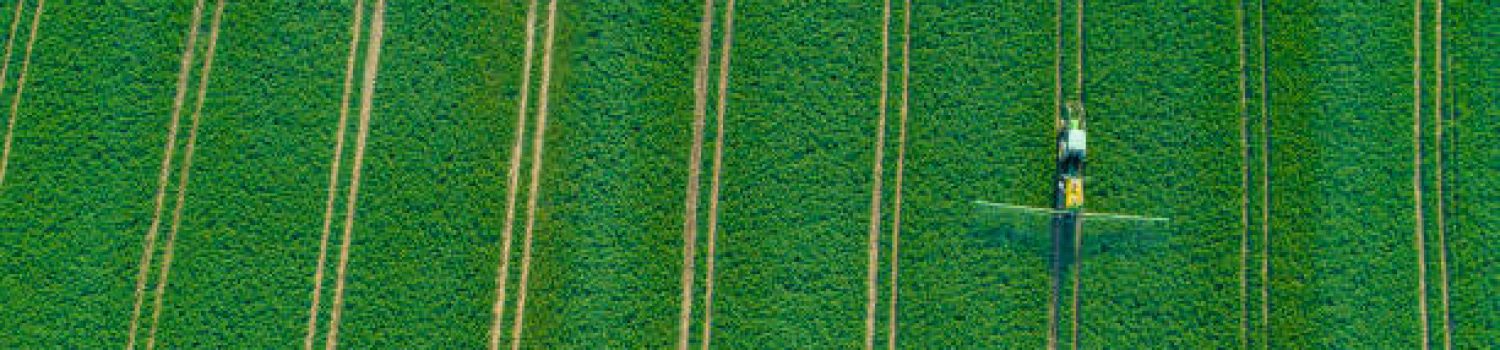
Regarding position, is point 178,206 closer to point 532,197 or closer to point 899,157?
point 532,197

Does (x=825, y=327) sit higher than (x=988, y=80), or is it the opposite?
(x=988, y=80)

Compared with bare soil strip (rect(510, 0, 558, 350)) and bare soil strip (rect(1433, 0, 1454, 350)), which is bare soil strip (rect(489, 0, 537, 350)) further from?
bare soil strip (rect(1433, 0, 1454, 350))

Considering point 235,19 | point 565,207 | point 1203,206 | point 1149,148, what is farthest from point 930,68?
point 235,19

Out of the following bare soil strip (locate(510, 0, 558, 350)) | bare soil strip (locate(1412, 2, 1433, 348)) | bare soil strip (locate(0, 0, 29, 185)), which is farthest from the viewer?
bare soil strip (locate(0, 0, 29, 185))

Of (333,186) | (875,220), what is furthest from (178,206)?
(875,220)

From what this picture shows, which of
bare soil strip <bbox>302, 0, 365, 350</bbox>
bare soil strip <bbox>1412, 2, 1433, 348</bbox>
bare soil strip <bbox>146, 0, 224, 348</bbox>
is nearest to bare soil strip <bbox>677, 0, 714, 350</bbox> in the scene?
bare soil strip <bbox>302, 0, 365, 350</bbox>

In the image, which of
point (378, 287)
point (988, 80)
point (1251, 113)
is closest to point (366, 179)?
point (378, 287)

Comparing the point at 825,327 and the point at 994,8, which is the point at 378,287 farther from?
the point at 994,8

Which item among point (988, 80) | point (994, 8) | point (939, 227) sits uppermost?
point (994, 8)
